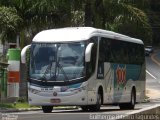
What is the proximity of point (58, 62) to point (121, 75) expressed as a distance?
227 inches

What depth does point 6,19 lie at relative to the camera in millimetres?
37281

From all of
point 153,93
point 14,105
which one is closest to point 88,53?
point 14,105

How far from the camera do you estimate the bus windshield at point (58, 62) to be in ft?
79.7

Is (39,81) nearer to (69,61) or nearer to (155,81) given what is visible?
(69,61)

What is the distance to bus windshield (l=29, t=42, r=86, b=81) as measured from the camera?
79.7ft

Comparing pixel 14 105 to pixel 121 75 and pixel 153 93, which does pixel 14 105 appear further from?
pixel 153 93

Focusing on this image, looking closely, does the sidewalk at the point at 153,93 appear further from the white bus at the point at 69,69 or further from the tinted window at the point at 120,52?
the white bus at the point at 69,69

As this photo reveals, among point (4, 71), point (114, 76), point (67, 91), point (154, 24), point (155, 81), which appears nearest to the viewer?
point (67, 91)

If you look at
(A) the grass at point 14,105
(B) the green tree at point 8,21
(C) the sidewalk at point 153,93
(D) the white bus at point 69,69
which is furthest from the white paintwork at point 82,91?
(C) the sidewalk at point 153,93

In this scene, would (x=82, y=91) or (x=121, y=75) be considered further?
(x=121, y=75)

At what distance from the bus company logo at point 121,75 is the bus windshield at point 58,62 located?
4.60 m

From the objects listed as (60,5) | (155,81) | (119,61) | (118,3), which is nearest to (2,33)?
(60,5)

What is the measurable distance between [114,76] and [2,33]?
37.9 feet

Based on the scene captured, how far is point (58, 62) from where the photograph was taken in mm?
24375
